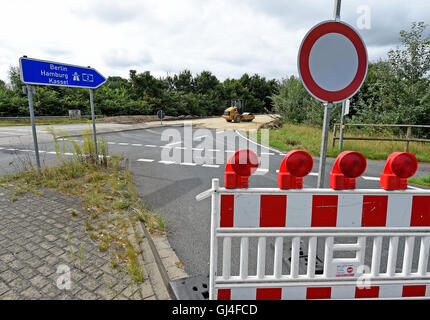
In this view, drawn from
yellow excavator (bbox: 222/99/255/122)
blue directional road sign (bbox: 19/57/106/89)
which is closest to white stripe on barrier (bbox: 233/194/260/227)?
blue directional road sign (bbox: 19/57/106/89)

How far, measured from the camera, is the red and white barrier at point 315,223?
1801 mm

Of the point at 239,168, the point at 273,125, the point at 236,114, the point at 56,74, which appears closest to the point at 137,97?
the point at 236,114

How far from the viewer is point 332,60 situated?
230cm

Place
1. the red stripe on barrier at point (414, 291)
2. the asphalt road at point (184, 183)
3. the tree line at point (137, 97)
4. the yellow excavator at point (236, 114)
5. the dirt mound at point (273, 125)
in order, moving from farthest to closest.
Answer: the yellow excavator at point (236, 114) < the tree line at point (137, 97) < the dirt mound at point (273, 125) < the asphalt road at point (184, 183) < the red stripe on barrier at point (414, 291)

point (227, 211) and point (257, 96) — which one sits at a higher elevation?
point (257, 96)

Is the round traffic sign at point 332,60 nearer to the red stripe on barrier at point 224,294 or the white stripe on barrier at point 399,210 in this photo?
the white stripe on barrier at point 399,210

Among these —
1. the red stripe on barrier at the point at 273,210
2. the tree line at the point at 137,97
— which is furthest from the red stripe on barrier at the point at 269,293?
the tree line at the point at 137,97

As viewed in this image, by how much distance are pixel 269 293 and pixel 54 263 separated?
202 centimetres

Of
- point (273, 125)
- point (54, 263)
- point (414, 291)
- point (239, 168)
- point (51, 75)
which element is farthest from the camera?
point (273, 125)

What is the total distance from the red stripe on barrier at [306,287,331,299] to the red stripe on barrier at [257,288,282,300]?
21 centimetres

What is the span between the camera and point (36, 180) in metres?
5.34

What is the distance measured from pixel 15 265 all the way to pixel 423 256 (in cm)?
346

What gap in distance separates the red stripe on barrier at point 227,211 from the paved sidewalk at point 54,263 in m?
0.90

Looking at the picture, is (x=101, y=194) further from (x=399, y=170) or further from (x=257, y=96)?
(x=257, y=96)
